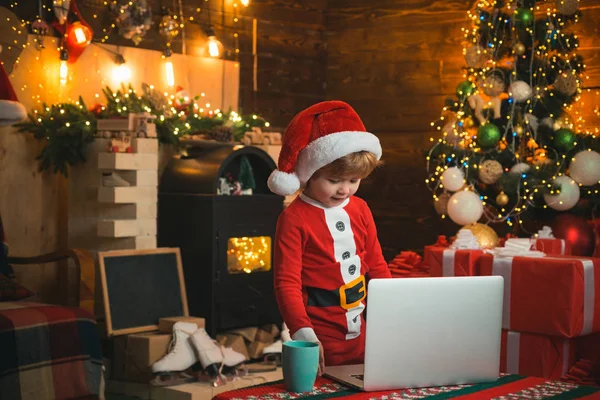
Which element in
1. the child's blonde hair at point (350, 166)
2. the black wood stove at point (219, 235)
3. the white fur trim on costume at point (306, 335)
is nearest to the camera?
the white fur trim on costume at point (306, 335)

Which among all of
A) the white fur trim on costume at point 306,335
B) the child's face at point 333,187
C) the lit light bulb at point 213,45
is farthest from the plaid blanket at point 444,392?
the lit light bulb at point 213,45

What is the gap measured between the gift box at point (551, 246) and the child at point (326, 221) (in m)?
1.85

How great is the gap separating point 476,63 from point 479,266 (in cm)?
132

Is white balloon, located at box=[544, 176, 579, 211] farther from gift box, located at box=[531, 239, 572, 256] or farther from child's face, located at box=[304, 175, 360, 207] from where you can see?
child's face, located at box=[304, 175, 360, 207]

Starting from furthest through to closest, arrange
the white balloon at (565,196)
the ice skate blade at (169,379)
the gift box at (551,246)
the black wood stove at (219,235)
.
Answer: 1. the black wood stove at (219,235)
2. the white balloon at (565,196)
3. the ice skate blade at (169,379)
4. the gift box at (551,246)

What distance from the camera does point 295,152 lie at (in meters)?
2.10

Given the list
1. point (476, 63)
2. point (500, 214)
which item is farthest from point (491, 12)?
point (500, 214)

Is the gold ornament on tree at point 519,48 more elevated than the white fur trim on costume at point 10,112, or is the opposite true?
the gold ornament on tree at point 519,48

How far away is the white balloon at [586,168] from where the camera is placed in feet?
13.3

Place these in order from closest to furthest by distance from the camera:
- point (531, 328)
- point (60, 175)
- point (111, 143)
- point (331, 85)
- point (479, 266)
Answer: point (531, 328)
point (479, 266)
point (111, 143)
point (60, 175)
point (331, 85)

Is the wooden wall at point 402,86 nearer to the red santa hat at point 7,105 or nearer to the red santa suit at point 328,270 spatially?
the red santa hat at point 7,105

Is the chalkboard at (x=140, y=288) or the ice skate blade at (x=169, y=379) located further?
the chalkboard at (x=140, y=288)

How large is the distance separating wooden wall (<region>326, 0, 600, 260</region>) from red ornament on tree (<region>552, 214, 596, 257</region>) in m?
1.12

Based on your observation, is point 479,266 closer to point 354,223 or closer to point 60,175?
point 354,223
